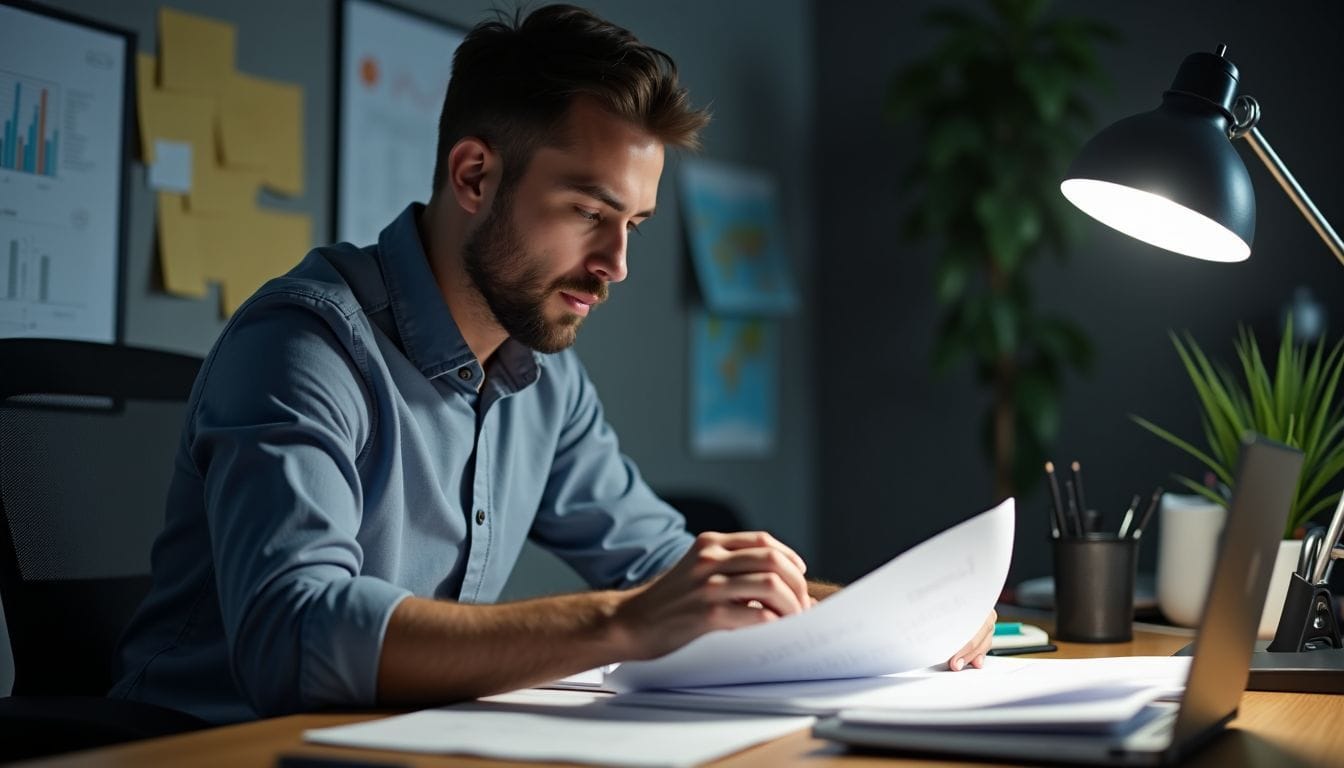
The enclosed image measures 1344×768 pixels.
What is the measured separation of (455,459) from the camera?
1.32m

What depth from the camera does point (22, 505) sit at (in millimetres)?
1172

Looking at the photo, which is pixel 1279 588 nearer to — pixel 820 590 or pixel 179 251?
pixel 820 590

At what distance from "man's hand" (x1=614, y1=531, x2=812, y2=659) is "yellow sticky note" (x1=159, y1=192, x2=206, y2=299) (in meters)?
1.49

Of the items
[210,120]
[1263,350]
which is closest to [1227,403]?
[210,120]

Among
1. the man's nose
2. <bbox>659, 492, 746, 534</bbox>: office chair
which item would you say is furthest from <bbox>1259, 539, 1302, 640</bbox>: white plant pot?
<bbox>659, 492, 746, 534</bbox>: office chair

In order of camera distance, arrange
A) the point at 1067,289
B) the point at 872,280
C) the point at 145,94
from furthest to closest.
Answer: the point at 872,280
the point at 1067,289
the point at 145,94

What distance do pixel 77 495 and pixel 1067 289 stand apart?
9.21 feet

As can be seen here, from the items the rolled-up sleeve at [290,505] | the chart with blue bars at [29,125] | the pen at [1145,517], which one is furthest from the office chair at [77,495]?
the pen at [1145,517]

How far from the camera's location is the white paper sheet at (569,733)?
0.73 meters

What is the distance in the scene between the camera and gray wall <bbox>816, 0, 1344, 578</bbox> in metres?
3.17

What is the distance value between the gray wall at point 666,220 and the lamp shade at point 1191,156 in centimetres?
153

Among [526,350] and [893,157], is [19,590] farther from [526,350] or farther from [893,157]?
[893,157]

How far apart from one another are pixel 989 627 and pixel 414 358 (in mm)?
593

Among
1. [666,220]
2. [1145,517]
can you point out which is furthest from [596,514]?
[666,220]
